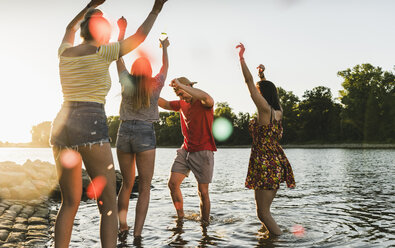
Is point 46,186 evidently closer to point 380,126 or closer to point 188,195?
point 188,195

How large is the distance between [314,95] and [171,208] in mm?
97120

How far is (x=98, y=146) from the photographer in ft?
10.3

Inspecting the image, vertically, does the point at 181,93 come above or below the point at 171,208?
above

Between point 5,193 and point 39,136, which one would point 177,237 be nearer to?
point 5,193

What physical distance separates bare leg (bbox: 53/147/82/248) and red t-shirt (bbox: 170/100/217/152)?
3087mm

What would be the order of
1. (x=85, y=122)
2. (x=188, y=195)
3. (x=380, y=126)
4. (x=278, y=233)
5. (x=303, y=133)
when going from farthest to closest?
1. (x=303, y=133)
2. (x=380, y=126)
3. (x=188, y=195)
4. (x=278, y=233)
5. (x=85, y=122)

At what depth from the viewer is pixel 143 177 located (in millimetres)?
4969

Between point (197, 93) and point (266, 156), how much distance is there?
140cm

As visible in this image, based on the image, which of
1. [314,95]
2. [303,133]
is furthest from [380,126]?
[314,95]

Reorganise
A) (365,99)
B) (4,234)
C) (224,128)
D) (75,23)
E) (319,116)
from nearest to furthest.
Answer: (75,23), (4,234), (365,99), (319,116), (224,128)

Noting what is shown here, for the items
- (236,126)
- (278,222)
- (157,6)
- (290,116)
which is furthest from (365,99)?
(157,6)

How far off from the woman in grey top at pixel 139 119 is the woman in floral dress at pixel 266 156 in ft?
4.49

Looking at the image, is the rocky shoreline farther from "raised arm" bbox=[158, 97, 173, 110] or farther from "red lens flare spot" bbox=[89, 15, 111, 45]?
A: "red lens flare spot" bbox=[89, 15, 111, 45]

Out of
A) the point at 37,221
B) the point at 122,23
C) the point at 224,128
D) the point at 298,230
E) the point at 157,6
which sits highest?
the point at 224,128
